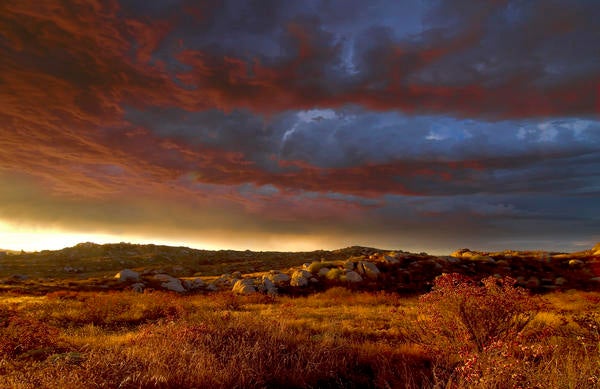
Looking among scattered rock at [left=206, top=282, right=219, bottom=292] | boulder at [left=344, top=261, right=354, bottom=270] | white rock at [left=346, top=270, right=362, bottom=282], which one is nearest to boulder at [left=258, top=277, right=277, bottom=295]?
scattered rock at [left=206, top=282, right=219, bottom=292]

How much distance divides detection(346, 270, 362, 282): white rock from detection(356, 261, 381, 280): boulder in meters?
0.79

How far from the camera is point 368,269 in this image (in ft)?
87.5

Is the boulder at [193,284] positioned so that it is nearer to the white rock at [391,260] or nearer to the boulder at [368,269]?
the boulder at [368,269]

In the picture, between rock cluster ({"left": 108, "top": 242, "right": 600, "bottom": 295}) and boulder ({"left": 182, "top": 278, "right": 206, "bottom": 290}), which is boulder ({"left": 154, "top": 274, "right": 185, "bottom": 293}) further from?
boulder ({"left": 182, "top": 278, "right": 206, "bottom": 290})

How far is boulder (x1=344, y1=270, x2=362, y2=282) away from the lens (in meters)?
25.3

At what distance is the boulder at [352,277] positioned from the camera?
25.3 metres

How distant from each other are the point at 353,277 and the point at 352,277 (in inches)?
2.8

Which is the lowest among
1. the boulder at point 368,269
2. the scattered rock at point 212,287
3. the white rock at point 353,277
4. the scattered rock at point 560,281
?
the scattered rock at point 212,287

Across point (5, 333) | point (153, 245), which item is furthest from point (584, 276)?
point (153, 245)

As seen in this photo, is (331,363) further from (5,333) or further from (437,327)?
(5,333)

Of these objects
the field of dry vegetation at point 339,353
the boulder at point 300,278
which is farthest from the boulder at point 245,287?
the field of dry vegetation at point 339,353

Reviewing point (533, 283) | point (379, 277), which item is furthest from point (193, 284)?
point (533, 283)

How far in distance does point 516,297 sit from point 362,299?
1257 cm

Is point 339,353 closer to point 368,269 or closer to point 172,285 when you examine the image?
point 368,269
